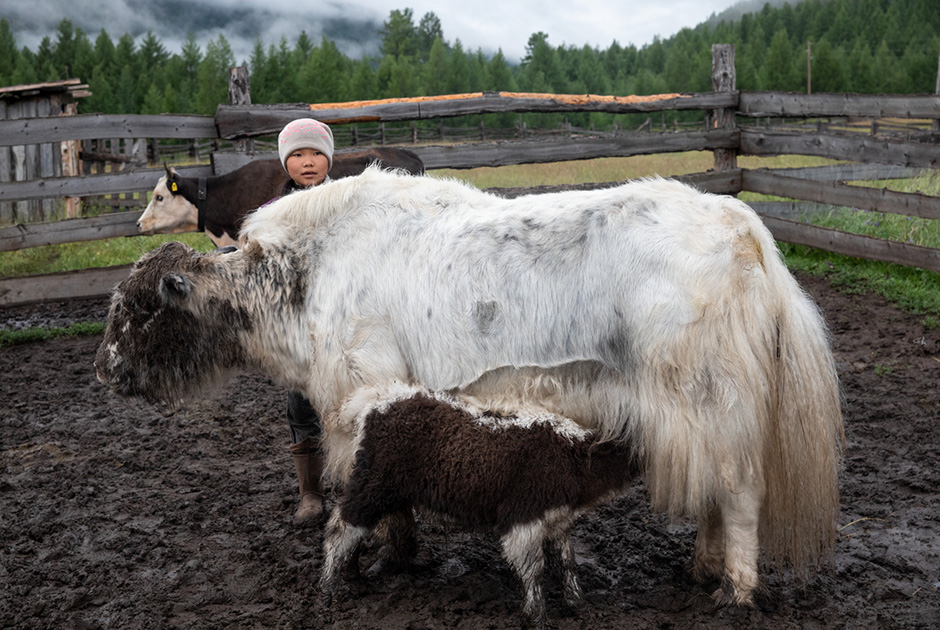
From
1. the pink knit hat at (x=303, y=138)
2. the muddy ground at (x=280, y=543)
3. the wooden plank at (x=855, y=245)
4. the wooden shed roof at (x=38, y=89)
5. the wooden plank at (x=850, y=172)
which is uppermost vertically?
the wooden shed roof at (x=38, y=89)

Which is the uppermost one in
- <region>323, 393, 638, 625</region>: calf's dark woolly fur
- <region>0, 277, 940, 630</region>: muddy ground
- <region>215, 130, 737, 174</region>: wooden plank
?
<region>215, 130, 737, 174</region>: wooden plank

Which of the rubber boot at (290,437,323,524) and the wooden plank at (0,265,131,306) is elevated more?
the wooden plank at (0,265,131,306)

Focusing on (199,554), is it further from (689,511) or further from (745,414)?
(745,414)

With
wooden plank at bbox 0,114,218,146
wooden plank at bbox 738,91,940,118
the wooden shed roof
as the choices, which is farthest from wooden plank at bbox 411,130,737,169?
the wooden shed roof

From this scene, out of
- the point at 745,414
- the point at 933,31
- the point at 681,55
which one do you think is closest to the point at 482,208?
the point at 745,414

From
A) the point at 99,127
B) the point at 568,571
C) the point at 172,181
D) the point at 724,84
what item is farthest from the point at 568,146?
the point at 568,571

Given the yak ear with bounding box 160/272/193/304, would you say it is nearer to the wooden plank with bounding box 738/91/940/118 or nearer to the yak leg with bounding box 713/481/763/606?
the yak leg with bounding box 713/481/763/606

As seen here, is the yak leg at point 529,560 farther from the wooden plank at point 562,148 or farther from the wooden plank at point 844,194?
the wooden plank at point 562,148

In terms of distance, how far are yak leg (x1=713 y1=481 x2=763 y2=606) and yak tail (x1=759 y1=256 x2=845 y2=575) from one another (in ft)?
0.41

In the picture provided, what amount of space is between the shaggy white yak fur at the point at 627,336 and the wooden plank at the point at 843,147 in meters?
5.14

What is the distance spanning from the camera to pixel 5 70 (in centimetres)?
5916

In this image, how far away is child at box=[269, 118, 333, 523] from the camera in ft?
14.0

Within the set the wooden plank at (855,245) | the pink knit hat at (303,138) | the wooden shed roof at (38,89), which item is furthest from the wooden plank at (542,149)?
the wooden shed roof at (38,89)

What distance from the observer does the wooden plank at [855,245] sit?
7.35 m
